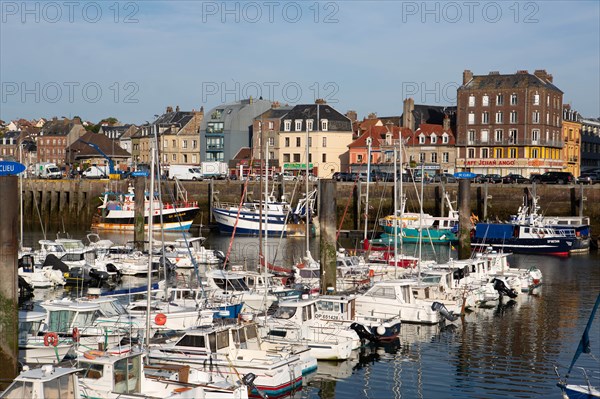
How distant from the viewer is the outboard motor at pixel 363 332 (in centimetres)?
3061

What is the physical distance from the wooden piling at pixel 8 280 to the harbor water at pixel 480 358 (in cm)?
778

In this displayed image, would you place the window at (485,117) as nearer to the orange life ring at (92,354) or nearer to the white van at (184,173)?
the white van at (184,173)

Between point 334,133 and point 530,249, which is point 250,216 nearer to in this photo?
point 530,249

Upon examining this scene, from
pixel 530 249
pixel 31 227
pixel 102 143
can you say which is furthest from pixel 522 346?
pixel 102 143

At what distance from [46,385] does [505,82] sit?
84.0 m

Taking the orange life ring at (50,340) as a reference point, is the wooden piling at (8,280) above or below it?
above

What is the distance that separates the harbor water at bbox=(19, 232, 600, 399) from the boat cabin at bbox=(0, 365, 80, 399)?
7724mm

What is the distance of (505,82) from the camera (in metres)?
95.3

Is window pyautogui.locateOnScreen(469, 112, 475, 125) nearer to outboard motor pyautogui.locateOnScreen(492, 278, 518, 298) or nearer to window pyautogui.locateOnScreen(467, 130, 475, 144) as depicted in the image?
window pyautogui.locateOnScreen(467, 130, 475, 144)

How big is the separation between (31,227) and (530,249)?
144 ft

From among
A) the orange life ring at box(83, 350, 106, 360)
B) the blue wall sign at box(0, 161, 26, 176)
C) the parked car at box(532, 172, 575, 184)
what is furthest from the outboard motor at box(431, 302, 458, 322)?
the parked car at box(532, 172, 575, 184)

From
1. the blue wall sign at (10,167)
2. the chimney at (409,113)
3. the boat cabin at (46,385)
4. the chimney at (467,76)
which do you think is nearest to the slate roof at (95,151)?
the chimney at (409,113)

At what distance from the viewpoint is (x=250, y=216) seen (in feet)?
241

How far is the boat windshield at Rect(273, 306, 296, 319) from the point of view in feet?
95.9
